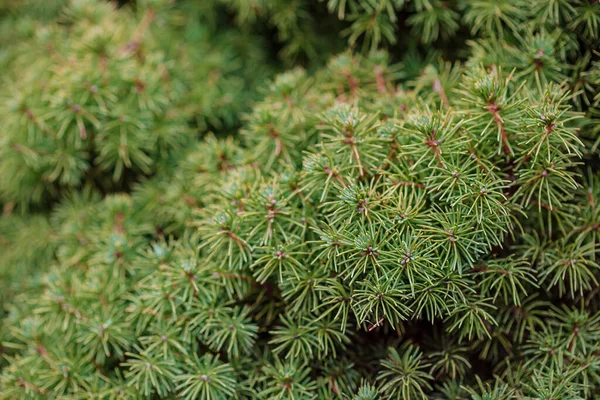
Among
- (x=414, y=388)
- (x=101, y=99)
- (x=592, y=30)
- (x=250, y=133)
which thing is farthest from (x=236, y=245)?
(x=592, y=30)

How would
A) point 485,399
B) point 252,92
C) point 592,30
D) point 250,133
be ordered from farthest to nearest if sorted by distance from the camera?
point 252,92 < point 250,133 < point 592,30 < point 485,399

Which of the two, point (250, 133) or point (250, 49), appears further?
point (250, 49)

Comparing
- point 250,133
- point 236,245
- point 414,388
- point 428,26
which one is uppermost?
point 428,26

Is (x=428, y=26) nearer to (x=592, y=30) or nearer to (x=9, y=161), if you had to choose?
(x=592, y=30)

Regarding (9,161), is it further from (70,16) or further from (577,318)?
(577,318)

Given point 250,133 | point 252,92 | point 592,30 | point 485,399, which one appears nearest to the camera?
point 485,399

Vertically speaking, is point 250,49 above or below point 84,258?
above
